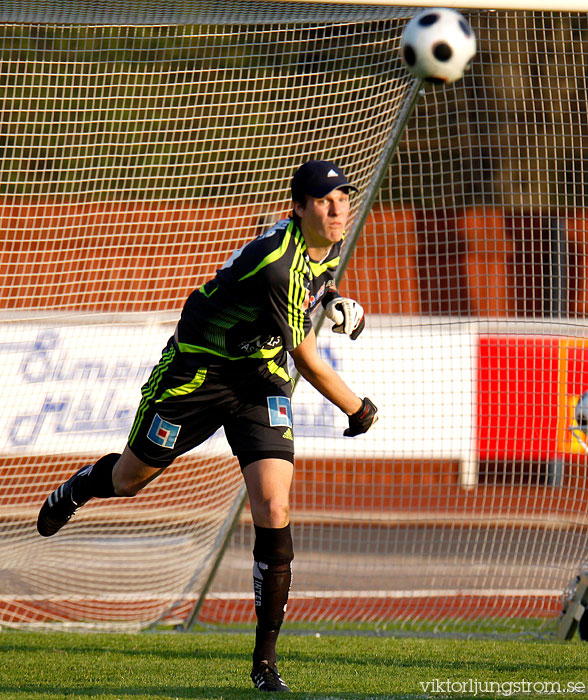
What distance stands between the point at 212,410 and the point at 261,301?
0.54 m

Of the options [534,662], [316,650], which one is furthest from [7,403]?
[534,662]

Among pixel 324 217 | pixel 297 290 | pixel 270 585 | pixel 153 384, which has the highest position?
pixel 324 217

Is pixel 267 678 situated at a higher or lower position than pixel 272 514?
lower

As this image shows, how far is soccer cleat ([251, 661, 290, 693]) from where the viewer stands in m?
3.79

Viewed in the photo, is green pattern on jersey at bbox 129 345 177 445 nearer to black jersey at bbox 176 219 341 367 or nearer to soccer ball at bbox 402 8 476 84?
black jersey at bbox 176 219 341 367

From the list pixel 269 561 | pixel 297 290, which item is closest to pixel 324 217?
pixel 297 290

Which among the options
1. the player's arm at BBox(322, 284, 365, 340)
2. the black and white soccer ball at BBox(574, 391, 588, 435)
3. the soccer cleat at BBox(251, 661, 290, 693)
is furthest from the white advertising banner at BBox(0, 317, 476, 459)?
the soccer cleat at BBox(251, 661, 290, 693)

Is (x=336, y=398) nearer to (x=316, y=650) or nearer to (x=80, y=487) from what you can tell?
(x=80, y=487)

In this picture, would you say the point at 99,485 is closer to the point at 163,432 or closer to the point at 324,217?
the point at 163,432

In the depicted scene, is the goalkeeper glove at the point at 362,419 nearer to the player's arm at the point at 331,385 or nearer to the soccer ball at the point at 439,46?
the player's arm at the point at 331,385

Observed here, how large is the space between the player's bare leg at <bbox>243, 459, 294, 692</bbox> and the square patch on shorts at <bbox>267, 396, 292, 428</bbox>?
194 mm

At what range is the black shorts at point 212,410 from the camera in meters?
3.98

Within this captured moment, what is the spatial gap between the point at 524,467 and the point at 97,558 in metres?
3.83

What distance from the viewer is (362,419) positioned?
4148 mm
